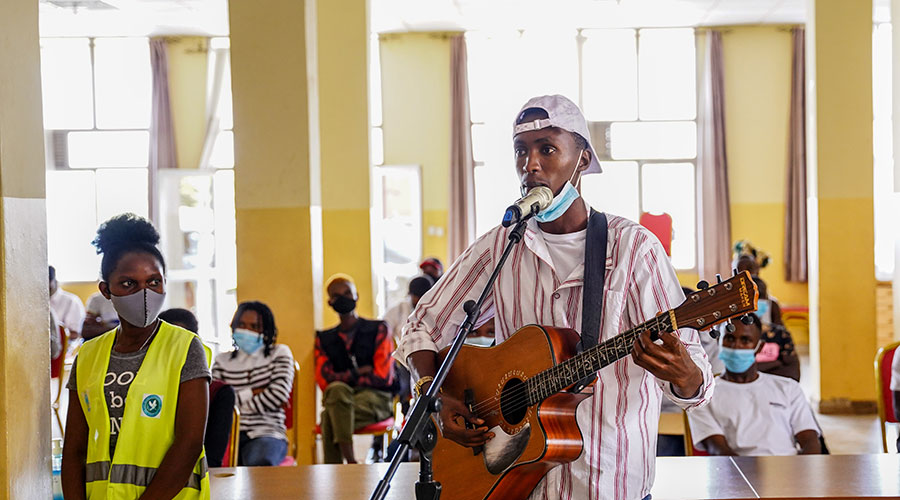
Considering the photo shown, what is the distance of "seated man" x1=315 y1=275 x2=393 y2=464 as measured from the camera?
5312 mm

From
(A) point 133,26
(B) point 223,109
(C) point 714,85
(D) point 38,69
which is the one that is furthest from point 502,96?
(D) point 38,69

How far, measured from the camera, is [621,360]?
1.96 metres

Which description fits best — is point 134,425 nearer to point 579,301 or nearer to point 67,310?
point 579,301

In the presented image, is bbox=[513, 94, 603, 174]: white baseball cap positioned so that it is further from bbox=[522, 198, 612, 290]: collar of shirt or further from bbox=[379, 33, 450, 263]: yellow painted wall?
bbox=[379, 33, 450, 263]: yellow painted wall

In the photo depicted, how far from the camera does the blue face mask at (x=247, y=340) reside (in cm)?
478

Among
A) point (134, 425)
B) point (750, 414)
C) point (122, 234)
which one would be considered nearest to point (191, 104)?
point (750, 414)

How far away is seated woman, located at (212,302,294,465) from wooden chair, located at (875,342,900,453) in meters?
2.74

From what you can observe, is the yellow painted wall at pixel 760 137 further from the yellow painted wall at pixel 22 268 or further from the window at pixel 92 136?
the yellow painted wall at pixel 22 268

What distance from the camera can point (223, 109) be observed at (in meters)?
→ 12.0

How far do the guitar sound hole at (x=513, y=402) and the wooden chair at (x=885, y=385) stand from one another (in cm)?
266

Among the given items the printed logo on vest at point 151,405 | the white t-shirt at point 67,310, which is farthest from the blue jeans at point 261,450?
the white t-shirt at point 67,310

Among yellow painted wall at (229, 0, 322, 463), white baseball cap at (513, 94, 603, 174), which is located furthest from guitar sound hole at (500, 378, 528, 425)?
yellow painted wall at (229, 0, 322, 463)

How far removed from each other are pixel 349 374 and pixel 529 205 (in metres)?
3.81

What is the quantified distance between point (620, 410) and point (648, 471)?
0.14m
